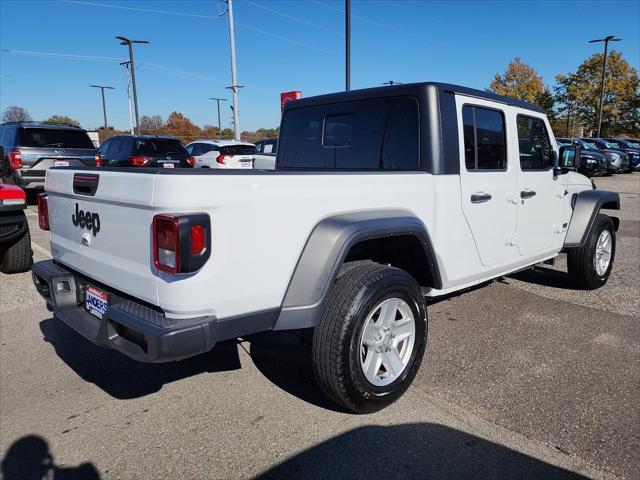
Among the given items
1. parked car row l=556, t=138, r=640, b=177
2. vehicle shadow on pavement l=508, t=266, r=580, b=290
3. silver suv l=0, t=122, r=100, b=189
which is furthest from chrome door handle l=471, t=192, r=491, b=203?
parked car row l=556, t=138, r=640, b=177

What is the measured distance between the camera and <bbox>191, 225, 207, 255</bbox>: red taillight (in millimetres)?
2158

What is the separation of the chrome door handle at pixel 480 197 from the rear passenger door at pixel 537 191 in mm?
584

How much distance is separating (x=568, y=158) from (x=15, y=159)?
1079 cm

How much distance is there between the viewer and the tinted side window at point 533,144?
13.9 feet

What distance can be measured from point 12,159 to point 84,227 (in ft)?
30.9

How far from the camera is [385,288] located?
9.29ft

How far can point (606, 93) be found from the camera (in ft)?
142

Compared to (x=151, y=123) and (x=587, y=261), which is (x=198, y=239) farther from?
(x=151, y=123)

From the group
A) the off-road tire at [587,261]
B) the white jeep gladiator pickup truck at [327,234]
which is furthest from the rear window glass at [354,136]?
the off-road tire at [587,261]

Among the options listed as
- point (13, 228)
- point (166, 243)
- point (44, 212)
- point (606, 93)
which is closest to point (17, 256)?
point (13, 228)

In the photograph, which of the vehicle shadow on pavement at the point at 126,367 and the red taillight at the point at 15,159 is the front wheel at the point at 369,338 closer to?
the vehicle shadow on pavement at the point at 126,367

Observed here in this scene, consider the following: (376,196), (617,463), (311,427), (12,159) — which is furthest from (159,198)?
(12,159)

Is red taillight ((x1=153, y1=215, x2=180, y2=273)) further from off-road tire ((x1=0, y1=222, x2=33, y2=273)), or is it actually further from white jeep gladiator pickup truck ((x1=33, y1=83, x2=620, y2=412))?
off-road tire ((x1=0, y1=222, x2=33, y2=273))

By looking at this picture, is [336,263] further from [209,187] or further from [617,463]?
[617,463]
